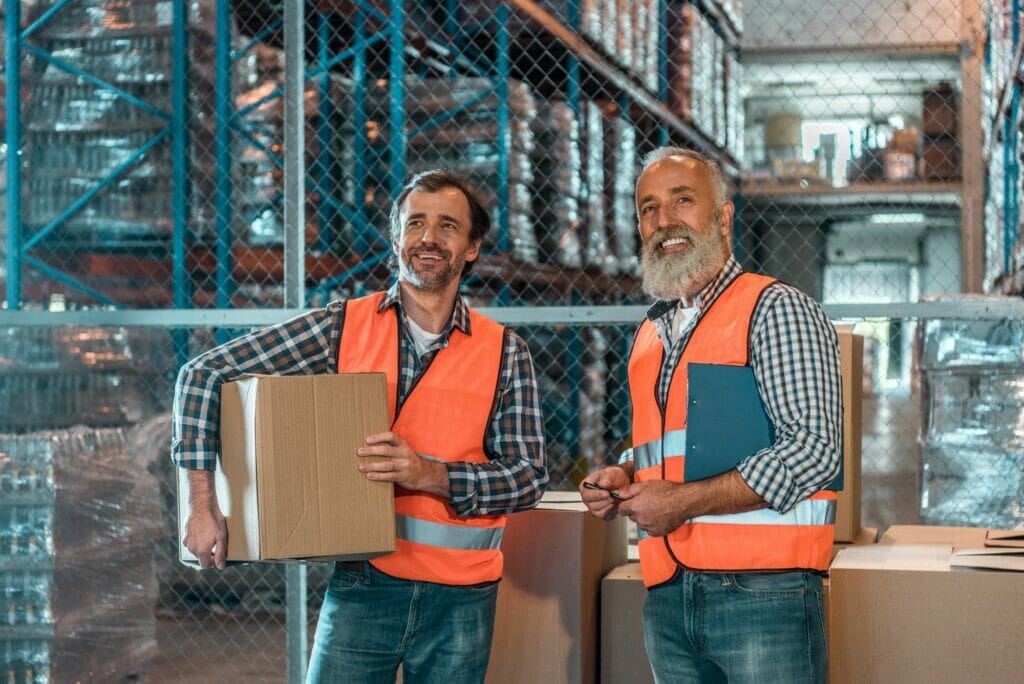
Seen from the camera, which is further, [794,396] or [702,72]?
[702,72]

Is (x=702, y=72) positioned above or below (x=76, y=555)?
above

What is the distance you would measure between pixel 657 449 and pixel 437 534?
0.51 metres

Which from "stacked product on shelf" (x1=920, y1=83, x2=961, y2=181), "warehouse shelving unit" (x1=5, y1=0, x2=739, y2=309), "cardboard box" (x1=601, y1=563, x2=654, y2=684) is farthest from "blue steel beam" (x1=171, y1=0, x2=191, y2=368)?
"stacked product on shelf" (x1=920, y1=83, x2=961, y2=181)

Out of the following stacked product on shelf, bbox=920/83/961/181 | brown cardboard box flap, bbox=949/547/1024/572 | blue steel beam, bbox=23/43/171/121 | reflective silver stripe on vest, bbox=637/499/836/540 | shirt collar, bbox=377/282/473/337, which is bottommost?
brown cardboard box flap, bbox=949/547/1024/572

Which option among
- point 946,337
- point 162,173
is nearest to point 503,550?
point 946,337

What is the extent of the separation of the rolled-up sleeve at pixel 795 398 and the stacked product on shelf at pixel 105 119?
4853 millimetres

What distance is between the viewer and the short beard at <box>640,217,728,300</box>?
7.61 feet

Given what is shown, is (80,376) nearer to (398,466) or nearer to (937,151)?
(398,466)

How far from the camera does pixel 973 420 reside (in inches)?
173

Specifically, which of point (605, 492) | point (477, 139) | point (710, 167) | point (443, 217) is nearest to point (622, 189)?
point (477, 139)

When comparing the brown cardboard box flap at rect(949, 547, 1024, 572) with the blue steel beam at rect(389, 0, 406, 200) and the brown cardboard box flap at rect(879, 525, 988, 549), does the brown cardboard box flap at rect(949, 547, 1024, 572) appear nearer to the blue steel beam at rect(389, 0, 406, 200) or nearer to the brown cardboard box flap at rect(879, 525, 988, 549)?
the brown cardboard box flap at rect(879, 525, 988, 549)

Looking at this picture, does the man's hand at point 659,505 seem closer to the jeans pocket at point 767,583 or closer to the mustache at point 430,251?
the jeans pocket at point 767,583

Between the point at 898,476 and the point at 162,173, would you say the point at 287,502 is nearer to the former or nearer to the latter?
the point at 162,173

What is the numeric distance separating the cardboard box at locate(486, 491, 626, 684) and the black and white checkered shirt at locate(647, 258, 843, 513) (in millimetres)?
890
